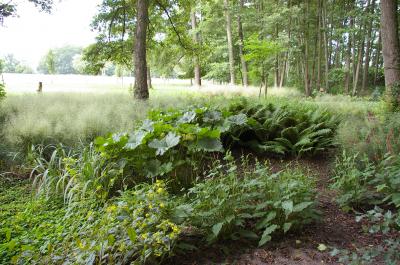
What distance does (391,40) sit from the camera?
6.83 metres

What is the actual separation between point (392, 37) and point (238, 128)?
4756 millimetres

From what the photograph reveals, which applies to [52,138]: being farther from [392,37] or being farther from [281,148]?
[392,37]

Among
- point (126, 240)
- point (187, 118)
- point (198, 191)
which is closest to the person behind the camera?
point (126, 240)

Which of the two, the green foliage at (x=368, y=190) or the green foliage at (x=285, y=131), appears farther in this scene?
the green foliage at (x=285, y=131)

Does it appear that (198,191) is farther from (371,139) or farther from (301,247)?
(371,139)

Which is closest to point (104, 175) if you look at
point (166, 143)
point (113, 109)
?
point (166, 143)

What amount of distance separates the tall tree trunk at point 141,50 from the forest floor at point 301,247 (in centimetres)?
→ 643

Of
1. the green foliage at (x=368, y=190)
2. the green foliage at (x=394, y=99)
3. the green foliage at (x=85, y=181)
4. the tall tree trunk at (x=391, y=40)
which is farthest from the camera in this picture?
the tall tree trunk at (x=391, y=40)

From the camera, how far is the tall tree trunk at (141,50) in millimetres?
8141

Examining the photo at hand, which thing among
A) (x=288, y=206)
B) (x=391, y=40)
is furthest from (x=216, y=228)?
(x=391, y=40)

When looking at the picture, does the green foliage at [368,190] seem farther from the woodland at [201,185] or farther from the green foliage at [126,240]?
the green foliage at [126,240]

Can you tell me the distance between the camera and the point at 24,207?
3.54 m

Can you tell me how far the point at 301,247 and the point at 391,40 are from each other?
6.45 meters

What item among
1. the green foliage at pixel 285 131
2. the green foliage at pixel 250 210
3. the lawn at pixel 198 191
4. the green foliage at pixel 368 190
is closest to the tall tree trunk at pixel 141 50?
the lawn at pixel 198 191
